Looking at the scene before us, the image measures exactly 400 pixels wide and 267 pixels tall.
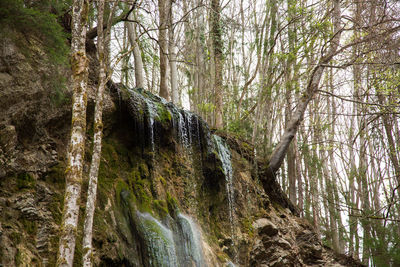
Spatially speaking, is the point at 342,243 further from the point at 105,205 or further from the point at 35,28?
the point at 35,28

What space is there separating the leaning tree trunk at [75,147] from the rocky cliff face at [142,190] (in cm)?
96

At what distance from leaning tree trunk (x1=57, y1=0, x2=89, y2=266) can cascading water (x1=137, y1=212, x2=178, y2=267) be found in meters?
2.03

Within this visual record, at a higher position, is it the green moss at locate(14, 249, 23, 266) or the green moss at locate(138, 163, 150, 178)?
the green moss at locate(138, 163, 150, 178)

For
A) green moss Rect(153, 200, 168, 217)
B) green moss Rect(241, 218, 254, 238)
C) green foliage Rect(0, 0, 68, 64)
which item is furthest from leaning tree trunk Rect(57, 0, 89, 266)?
green moss Rect(241, 218, 254, 238)

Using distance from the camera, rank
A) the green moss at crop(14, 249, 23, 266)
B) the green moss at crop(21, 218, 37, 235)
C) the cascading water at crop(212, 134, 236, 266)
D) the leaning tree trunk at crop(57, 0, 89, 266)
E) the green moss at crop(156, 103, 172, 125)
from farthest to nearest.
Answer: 1. the cascading water at crop(212, 134, 236, 266)
2. the green moss at crop(156, 103, 172, 125)
3. the green moss at crop(21, 218, 37, 235)
4. the green moss at crop(14, 249, 23, 266)
5. the leaning tree trunk at crop(57, 0, 89, 266)

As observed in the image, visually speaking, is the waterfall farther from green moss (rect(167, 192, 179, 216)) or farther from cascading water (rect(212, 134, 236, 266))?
cascading water (rect(212, 134, 236, 266))

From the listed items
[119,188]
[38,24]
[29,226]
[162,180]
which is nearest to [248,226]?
[162,180]

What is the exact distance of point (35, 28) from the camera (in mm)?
5922

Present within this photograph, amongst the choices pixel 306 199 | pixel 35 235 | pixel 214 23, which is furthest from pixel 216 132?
pixel 306 199

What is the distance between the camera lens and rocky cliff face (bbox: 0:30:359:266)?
5.42 meters

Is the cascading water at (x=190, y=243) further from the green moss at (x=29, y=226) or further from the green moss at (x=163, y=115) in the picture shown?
the green moss at (x=29, y=226)

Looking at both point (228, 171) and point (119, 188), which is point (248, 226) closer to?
point (228, 171)

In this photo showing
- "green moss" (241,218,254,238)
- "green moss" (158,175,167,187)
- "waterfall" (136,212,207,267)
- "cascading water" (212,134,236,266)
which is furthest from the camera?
"green moss" (241,218,254,238)

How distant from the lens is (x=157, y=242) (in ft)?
20.1
